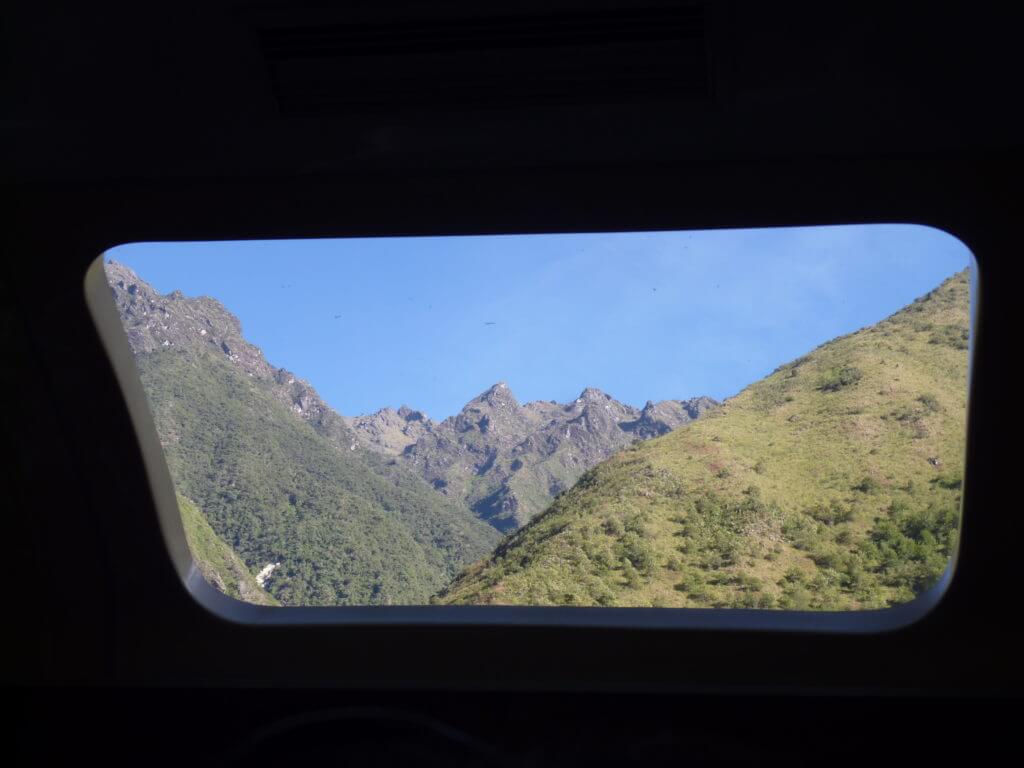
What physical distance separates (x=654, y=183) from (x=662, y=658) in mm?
1732

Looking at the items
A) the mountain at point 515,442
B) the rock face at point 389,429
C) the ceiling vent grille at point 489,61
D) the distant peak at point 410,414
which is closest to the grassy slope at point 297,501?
the mountain at point 515,442

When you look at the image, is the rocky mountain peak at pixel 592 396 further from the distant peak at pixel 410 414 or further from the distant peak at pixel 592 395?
the distant peak at pixel 410 414

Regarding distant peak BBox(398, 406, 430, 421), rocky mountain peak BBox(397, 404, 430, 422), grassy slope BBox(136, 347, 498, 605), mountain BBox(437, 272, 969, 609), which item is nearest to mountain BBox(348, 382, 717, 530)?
grassy slope BBox(136, 347, 498, 605)

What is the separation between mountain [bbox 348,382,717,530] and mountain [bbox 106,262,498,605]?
249 cm

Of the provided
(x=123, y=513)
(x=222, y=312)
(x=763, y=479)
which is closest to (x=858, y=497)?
(x=763, y=479)

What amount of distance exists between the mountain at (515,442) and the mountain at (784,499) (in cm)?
457

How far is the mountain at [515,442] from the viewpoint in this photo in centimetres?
A: 2903

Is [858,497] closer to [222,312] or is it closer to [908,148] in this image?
[908,148]

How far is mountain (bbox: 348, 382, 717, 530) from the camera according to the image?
1143 inches

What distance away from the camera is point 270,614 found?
123 inches

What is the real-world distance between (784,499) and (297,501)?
12024 millimetres

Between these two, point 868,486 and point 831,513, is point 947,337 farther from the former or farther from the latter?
point 831,513

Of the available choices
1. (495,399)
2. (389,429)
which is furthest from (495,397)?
(389,429)

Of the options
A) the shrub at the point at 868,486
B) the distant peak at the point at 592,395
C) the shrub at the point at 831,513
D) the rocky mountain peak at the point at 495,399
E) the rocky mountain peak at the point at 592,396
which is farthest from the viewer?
the rocky mountain peak at the point at 495,399
